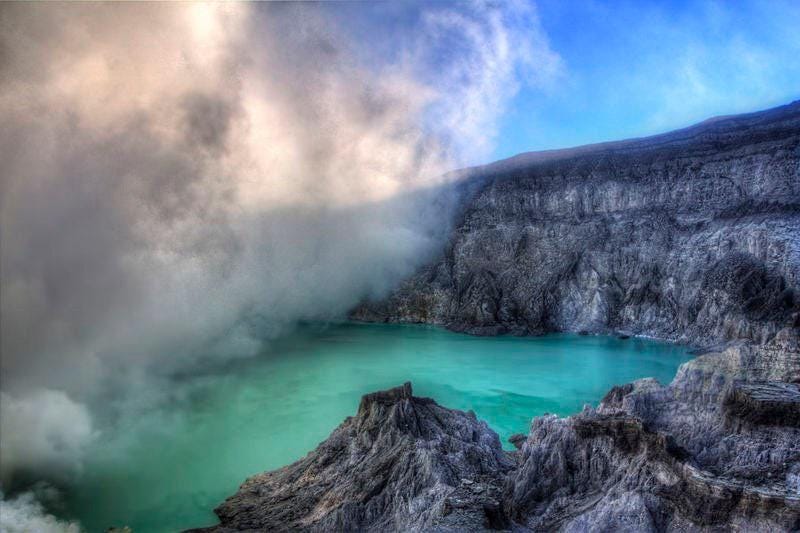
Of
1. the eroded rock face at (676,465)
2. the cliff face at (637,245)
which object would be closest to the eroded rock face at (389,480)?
the eroded rock face at (676,465)

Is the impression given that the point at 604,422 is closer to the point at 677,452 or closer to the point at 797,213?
the point at 677,452

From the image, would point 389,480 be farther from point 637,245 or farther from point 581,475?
point 637,245

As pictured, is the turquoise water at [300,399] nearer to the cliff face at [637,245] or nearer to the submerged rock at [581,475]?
the submerged rock at [581,475]

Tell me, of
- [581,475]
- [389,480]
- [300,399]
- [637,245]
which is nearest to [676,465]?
[581,475]

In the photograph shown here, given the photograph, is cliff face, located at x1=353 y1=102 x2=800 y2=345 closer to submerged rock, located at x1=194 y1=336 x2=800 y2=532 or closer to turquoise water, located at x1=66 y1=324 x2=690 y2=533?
turquoise water, located at x1=66 y1=324 x2=690 y2=533

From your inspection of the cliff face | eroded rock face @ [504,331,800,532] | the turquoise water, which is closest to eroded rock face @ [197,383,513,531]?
eroded rock face @ [504,331,800,532]

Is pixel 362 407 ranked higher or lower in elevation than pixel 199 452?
higher

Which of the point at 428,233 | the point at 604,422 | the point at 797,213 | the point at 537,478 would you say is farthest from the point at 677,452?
the point at 428,233
